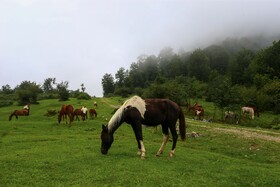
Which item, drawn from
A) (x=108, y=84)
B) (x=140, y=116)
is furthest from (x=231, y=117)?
(x=108, y=84)

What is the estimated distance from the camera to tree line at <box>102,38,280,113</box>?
185 ft

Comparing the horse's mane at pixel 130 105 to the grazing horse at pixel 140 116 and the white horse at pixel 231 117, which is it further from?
the white horse at pixel 231 117

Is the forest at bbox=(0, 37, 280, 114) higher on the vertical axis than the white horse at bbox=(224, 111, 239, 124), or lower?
higher

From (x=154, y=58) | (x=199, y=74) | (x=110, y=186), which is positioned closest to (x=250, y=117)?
(x=110, y=186)

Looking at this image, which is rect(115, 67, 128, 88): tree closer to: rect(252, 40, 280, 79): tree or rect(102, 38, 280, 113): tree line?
rect(102, 38, 280, 113): tree line

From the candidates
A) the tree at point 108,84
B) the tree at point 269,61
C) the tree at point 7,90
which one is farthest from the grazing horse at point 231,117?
the tree at point 108,84

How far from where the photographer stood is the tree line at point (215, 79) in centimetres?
5647

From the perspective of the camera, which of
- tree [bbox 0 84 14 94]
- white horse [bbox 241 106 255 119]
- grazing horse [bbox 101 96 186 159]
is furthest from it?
tree [bbox 0 84 14 94]

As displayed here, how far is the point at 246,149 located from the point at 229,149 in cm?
110

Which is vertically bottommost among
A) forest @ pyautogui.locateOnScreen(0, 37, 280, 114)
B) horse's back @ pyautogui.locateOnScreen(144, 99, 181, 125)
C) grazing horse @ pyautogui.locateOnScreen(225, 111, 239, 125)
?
grazing horse @ pyautogui.locateOnScreen(225, 111, 239, 125)

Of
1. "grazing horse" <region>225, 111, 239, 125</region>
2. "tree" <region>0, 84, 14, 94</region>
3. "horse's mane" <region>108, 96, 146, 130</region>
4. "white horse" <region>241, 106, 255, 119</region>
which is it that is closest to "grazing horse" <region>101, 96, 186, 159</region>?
"horse's mane" <region>108, 96, 146, 130</region>

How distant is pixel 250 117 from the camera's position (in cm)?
4881

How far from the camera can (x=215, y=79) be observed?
7012 cm

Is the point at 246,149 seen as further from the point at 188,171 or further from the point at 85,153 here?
the point at 85,153
